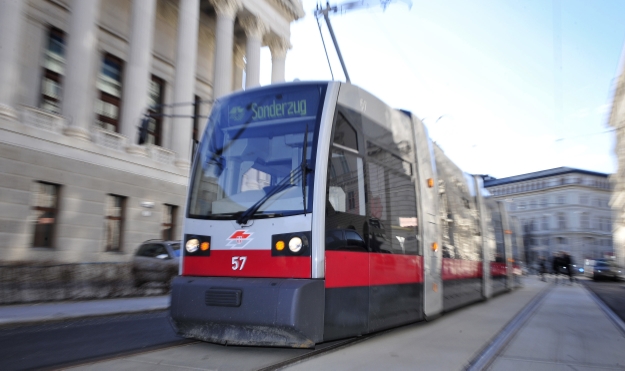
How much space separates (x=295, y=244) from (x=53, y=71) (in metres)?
19.7

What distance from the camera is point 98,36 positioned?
75.5 feet

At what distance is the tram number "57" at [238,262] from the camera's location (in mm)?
5488

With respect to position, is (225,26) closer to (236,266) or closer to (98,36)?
(98,36)

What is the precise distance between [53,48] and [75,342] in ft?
60.2

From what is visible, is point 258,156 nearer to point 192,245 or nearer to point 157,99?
point 192,245

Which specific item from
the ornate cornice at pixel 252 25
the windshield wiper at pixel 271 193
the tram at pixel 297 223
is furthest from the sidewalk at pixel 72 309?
the ornate cornice at pixel 252 25

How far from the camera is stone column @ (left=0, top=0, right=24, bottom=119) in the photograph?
16.8 metres

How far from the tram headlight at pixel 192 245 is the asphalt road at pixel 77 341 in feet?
4.09

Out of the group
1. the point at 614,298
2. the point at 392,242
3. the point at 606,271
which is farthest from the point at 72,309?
the point at 606,271

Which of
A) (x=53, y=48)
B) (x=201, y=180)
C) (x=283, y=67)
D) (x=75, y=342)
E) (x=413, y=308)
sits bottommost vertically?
(x=75, y=342)

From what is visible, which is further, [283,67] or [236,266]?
[283,67]

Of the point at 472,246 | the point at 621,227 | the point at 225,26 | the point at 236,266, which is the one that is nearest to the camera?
the point at 236,266

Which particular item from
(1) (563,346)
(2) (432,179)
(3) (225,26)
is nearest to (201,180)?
(2) (432,179)

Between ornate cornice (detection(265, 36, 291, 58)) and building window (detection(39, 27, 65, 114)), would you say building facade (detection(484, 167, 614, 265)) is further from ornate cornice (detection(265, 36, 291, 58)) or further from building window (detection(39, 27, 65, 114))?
building window (detection(39, 27, 65, 114))
